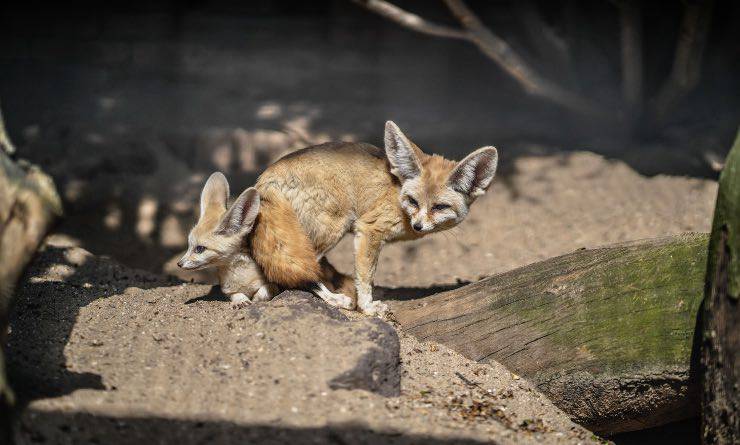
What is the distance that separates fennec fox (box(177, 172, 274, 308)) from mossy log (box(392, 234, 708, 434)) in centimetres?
109

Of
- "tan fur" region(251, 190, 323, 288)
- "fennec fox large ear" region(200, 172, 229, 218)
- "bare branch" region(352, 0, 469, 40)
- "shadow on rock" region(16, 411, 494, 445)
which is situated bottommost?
"shadow on rock" region(16, 411, 494, 445)

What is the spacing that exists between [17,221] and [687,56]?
21.8ft

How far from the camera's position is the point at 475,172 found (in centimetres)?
465

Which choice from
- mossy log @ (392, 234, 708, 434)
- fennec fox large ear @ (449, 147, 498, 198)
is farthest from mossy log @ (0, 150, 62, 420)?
fennec fox large ear @ (449, 147, 498, 198)

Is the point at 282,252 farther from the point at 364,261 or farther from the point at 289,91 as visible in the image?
the point at 289,91

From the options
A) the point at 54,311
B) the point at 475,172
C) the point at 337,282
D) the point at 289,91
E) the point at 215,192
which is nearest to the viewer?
the point at 54,311

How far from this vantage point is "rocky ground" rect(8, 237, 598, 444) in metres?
3.11

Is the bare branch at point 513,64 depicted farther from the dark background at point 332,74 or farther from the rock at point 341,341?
the rock at point 341,341

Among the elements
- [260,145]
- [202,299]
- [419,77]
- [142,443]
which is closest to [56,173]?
[260,145]

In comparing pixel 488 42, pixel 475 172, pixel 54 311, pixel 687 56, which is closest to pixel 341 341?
pixel 475 172

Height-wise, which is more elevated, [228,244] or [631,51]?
[631,51]

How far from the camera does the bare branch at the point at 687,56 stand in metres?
7.31

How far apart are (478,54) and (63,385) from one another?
7124 millimetres

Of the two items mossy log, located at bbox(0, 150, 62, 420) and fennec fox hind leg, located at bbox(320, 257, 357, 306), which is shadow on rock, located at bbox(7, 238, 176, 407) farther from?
fennec fox hind leg, located at bbox(320, 257, 357, 306)
